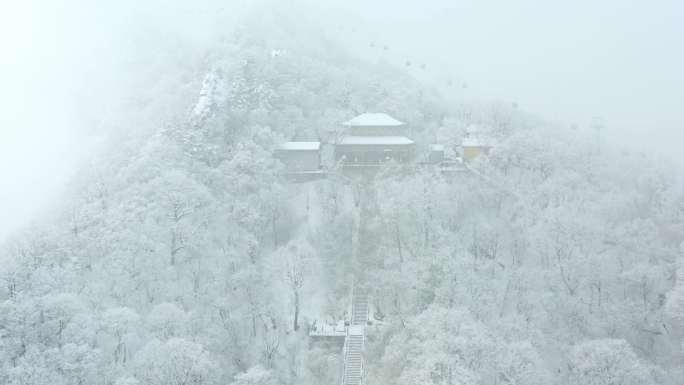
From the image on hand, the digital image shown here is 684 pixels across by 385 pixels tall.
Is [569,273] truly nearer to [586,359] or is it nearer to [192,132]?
[586,359]

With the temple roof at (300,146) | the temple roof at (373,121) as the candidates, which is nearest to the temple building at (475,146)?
the temple roof at (373,121)

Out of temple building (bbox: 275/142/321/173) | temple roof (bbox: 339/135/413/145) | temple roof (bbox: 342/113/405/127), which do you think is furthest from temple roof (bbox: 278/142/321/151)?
temple roof (bbox: 342/113/405/127)

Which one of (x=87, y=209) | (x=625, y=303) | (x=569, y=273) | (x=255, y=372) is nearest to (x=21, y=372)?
(x=255, y=372)

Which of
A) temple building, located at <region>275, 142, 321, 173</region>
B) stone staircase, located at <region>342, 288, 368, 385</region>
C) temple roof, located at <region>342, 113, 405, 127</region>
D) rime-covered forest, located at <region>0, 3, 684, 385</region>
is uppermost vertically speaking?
temple roof, located at <region>342, 113, 405, 127</region>

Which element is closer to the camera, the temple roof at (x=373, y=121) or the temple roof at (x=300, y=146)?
the temple roof at (x=300, y=146)

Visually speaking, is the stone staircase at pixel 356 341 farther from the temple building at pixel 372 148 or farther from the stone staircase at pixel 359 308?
the temple building at pixel 372 148

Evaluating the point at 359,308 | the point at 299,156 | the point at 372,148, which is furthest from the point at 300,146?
the point at 359,308

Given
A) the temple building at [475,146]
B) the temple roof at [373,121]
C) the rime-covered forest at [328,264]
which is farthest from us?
the temple roof at [373,121]

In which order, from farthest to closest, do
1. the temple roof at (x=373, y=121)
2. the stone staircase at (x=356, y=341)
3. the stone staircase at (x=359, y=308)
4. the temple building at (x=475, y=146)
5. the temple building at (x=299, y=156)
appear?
the temple roof at (x=373, y=121) → the temple building at (x=475, y=146) → the temple building at (x=299, y=156) → the stone staircase at (x=359, y=308) → the stone staircase at (x=356, y=341)

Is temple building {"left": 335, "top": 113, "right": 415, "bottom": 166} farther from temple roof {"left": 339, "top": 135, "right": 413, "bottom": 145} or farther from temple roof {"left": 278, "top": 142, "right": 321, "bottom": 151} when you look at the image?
temple roof {"left": 278, "top": 142, "right": 321, "bottom": 151}
